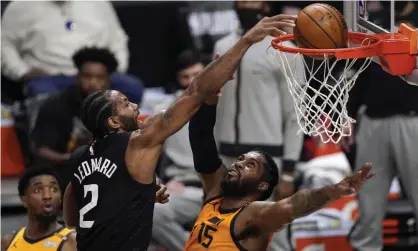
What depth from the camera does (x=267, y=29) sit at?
5844mm

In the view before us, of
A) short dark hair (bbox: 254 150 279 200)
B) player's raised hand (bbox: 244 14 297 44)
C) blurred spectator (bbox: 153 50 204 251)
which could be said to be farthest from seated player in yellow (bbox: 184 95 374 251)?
blurred spectator (bbox: 153 50 204 251)

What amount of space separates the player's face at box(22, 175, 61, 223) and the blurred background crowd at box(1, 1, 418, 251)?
1.45 metres

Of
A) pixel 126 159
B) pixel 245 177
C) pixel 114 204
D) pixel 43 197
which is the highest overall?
pixel 126 159

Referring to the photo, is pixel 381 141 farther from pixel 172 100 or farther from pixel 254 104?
pixel 172 100

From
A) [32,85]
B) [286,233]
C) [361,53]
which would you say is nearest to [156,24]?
[32,85]

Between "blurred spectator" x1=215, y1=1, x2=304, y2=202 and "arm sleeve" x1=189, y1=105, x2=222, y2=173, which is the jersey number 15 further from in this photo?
"blurred spectator" x1=215, y1=1, x2=304, y2=202

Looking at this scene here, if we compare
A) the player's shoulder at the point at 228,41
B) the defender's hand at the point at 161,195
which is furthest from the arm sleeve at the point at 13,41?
the defender's hand at the point at 161,195

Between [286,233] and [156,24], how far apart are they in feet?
10.7

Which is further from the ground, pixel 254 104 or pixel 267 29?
pixel 267 29

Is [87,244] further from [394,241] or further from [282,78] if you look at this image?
[394,241]

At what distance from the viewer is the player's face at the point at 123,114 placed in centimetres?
604

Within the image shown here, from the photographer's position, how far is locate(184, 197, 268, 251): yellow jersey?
6176mm

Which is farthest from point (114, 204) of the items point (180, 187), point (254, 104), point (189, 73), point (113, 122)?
point (189, 73)

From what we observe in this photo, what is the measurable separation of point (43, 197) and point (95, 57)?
2.34 meters
